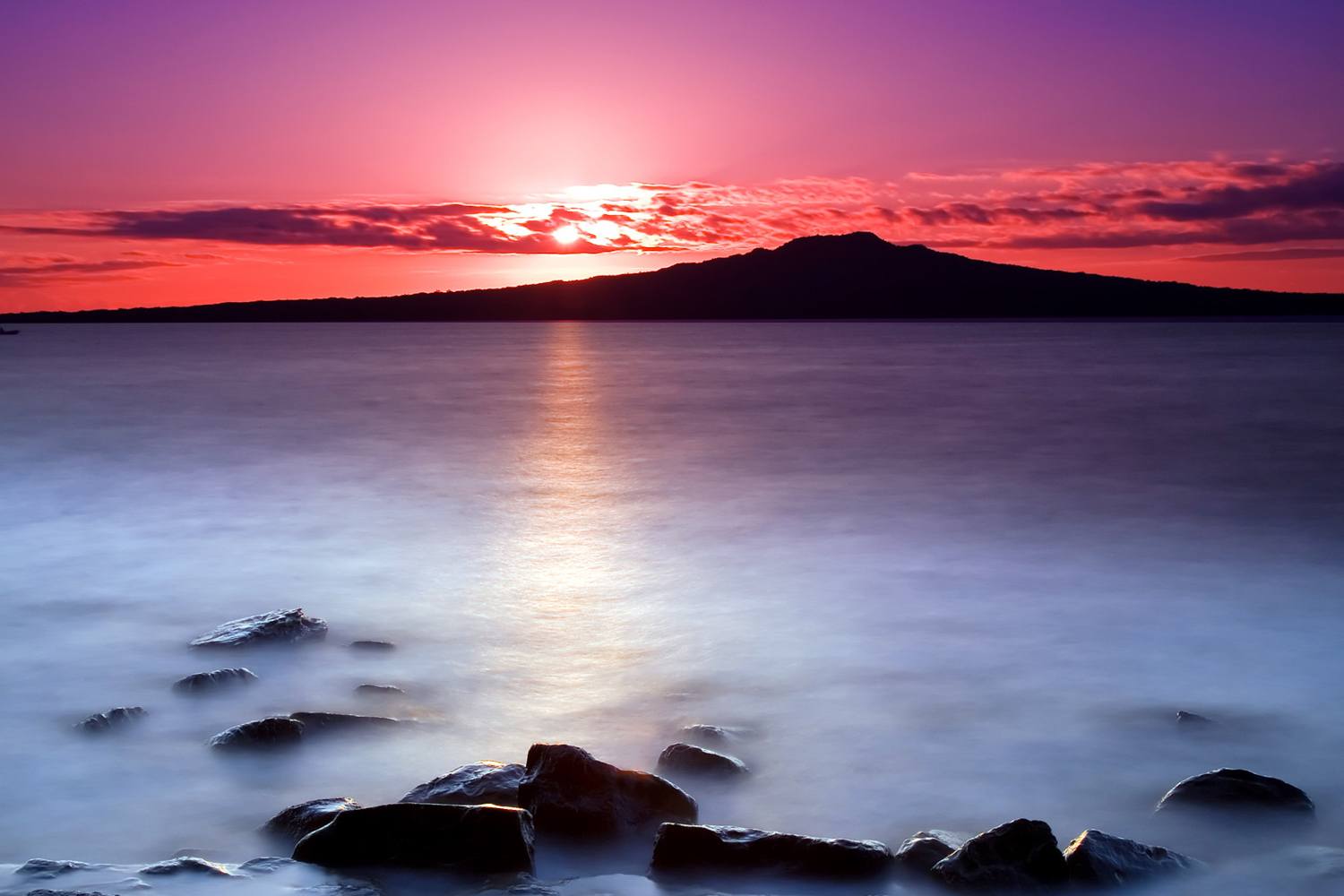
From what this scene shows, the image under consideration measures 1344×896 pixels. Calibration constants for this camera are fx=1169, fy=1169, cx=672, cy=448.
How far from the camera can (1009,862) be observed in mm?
4113

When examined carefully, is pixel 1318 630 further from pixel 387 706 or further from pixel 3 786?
pixel 3 786

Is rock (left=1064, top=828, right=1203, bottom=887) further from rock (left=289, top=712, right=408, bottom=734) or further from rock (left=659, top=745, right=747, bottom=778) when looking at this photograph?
rock (left=289, top=712, right=408, bottom=734)

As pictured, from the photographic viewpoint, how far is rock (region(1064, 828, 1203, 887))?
415 cm

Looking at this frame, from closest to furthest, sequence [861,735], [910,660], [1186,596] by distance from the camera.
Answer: [861,735] → [910,660] → [1186,596]

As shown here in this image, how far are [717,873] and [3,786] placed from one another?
336 cm

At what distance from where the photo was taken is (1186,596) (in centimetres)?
915

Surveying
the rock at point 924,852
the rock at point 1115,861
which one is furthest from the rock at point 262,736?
the rock at point 1115,861

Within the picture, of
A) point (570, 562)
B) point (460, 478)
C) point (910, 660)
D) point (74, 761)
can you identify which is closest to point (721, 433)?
point (460, 478)

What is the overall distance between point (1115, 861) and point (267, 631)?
5.34 meters

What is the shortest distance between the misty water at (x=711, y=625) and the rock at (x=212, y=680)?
0.38ft

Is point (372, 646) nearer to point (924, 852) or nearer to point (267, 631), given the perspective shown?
point (267, 631)

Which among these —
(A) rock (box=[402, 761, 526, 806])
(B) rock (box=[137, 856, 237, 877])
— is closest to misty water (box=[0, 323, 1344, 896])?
(B) rock (box=[137, 856, 237, 877])

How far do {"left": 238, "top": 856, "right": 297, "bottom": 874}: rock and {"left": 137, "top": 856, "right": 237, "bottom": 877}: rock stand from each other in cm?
7

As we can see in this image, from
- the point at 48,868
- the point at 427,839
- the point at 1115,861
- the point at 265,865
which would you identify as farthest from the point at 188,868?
the point at 1115,861
